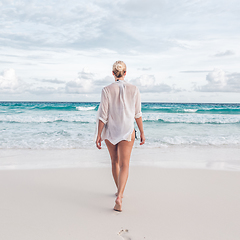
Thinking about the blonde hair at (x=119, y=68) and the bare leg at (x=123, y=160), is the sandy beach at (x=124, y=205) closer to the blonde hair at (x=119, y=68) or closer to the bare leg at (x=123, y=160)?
the bare leg at (x=123, y=160)

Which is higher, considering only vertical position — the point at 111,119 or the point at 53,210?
the point at 111,119

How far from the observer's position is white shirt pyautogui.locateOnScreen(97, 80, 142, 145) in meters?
2.73

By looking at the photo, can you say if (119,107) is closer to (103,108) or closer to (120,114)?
(120,114)

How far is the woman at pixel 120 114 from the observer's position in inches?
107

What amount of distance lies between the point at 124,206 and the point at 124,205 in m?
0.03

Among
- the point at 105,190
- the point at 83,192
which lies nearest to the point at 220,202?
the point at 105,190

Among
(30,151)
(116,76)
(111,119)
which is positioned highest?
(116,76)

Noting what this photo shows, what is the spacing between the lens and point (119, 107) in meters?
2.73

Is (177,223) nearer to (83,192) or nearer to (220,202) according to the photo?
(220,202)

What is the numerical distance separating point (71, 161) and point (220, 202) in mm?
3312

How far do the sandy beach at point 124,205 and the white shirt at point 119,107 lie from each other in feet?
3.02

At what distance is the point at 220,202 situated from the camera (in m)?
3.01

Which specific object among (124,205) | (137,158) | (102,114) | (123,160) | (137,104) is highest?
(137,104)

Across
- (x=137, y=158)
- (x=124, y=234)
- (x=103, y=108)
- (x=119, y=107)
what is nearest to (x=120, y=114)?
(x=119, y=107)
